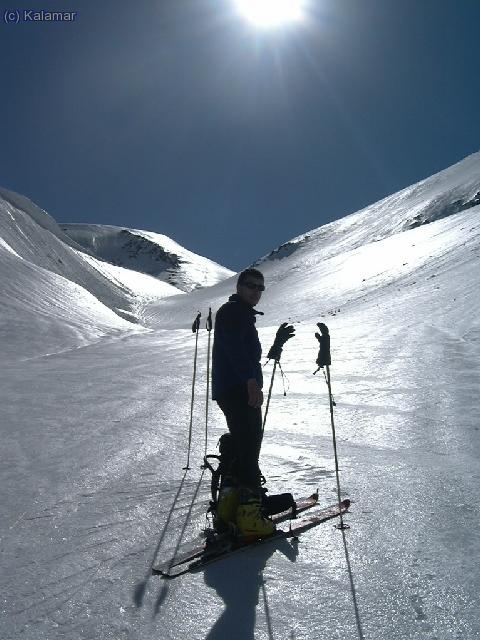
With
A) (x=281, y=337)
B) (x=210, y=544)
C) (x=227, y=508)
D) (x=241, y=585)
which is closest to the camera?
(x=241, y=585)

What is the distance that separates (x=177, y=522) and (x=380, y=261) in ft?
162

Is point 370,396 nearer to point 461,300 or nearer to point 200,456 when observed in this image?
point 200,456

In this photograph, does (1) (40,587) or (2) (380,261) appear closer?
(1) (40,587)

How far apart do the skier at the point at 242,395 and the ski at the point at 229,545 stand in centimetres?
13

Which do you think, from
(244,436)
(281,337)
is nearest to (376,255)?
(281,337)

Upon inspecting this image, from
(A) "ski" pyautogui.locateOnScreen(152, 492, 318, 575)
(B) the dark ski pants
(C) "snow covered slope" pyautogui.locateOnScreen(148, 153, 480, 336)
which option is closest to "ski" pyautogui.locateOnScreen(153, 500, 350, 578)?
(A) "ski" pyautogui.locateOnScreen(152, 492, 318, 575)

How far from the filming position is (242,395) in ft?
14.6

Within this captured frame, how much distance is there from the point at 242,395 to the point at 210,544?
120 cm

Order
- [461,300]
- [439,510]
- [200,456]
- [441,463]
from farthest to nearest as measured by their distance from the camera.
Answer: [461,300] → [200,456] → [441,463] → [439,510]

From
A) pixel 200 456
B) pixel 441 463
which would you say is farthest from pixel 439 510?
pixel 200 456

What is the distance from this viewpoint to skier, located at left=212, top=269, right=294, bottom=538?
4.28 meters

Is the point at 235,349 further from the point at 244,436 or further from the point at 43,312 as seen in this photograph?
the point at 43,312

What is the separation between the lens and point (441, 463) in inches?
221

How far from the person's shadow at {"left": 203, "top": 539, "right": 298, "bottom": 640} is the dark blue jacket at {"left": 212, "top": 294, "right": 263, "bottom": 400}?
1.32 meters
